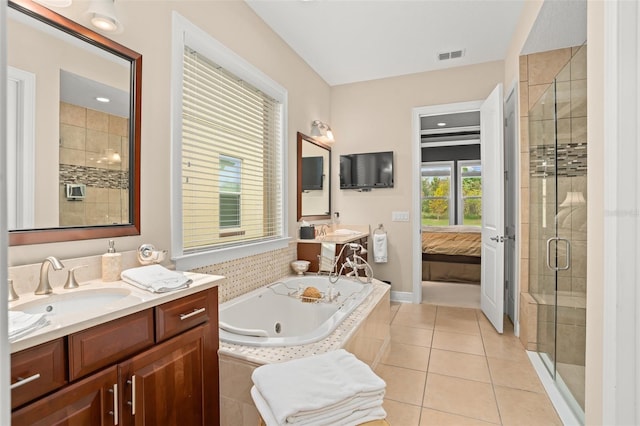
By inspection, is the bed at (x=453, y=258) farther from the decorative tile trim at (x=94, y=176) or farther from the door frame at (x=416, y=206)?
the decorative tile trim at (x=94, y=176)

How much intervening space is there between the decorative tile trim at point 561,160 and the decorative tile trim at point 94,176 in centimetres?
243

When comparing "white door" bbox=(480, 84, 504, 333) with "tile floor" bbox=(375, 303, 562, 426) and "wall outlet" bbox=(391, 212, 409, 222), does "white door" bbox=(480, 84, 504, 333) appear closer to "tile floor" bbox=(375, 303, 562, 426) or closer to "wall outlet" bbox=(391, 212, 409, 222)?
"tile floor" bbox=(375, 303, 562, 426)

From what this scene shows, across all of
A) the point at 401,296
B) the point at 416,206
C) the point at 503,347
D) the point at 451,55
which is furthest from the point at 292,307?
the point at 451,55

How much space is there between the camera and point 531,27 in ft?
8.11

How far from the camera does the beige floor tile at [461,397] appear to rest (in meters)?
1.90

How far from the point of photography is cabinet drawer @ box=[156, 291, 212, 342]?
1.28m

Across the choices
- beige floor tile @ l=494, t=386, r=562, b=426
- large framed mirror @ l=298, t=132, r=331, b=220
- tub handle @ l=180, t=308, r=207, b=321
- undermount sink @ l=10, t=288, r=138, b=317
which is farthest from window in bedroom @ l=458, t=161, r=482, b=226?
undermount sink @ l=10, t=288, r=138, b=317

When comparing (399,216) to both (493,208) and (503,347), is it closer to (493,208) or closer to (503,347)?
(493,208)

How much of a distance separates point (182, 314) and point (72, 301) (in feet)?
1.38

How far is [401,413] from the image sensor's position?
190cm
